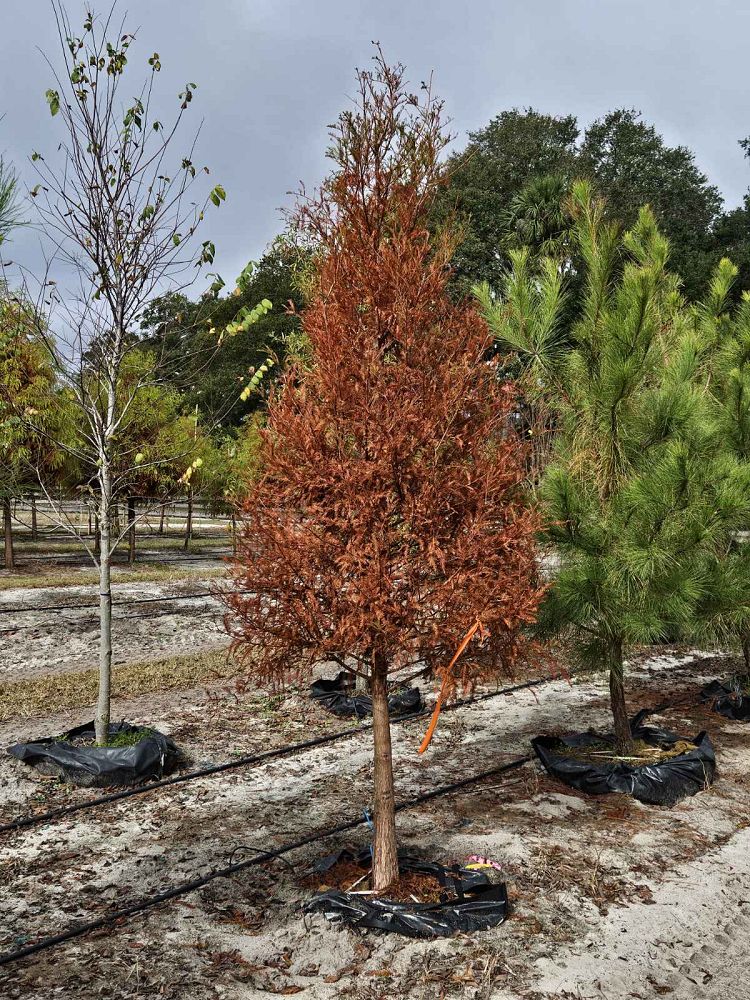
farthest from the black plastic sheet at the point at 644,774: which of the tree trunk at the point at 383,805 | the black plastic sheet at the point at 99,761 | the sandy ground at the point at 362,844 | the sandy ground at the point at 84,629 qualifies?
the sandy ground at the point at 84,629

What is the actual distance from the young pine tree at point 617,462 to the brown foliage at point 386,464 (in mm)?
884

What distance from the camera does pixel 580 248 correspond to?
22.6ft

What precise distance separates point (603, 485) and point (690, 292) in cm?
2554

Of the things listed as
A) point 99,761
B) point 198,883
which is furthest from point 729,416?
point 99,761

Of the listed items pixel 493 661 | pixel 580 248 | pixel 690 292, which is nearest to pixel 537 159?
pixel 690 292

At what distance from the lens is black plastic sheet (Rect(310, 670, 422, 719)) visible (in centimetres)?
857

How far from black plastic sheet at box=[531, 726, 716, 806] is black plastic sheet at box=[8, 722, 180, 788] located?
3.34 m

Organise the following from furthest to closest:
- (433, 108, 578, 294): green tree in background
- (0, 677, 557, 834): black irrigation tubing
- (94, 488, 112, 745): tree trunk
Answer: (433, 108, 578, 294): green tree in background, (94, 488, 112, 745): tree trunk, (0, 677, 557, 834): black irrigation tubing

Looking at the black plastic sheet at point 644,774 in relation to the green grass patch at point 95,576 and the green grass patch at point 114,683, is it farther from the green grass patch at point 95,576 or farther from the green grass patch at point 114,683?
the green grass patch at point 95,576

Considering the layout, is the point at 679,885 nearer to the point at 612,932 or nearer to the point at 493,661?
the point at 612,932

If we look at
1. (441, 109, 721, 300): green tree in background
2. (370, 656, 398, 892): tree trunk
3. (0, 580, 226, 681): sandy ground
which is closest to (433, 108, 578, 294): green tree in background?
(441, 109, 721, 300): green tree in background

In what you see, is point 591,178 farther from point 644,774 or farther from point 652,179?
point 644,774

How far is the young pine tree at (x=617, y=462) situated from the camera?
5.46 m

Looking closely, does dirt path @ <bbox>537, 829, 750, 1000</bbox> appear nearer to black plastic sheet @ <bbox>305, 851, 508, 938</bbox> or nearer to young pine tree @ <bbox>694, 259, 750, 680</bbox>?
black plastic sheet @ <bbox>305, 851, 508, 938</bbox>
